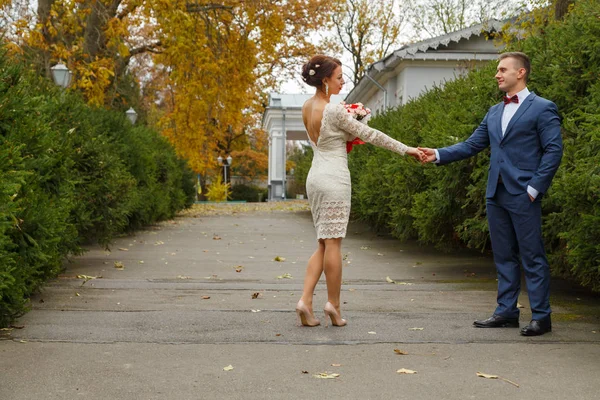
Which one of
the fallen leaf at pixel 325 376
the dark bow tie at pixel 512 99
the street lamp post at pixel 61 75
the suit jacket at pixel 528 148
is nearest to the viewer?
the fallen leaf at pixel 325 376

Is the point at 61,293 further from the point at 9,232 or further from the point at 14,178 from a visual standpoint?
the point at 14,178

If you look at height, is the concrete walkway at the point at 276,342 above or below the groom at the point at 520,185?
below

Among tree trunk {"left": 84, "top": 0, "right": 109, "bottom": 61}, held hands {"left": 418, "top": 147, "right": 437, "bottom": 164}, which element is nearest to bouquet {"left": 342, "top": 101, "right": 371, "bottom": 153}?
held hands {"left": 418, "top": 147, "right": 437, "bottom": 164}

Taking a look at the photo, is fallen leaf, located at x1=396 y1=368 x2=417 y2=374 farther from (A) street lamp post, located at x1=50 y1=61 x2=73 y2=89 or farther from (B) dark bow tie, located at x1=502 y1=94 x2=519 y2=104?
(A) street lamp post, located at x1=50 y1=61 x2=73 y2=89

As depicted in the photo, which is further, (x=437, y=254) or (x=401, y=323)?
(x=437, y=254)

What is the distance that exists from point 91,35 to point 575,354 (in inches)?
799

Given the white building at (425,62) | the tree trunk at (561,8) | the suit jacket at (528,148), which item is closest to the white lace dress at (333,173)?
the suit jacket at (528,148)

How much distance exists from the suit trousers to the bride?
3.44 ft

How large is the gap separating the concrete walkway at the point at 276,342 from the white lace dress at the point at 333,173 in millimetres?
820

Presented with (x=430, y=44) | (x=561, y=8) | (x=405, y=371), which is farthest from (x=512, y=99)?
(x=430, y=44)

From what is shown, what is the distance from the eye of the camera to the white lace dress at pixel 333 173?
6.67 m

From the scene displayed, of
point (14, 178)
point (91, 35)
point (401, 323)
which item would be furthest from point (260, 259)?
point (91, 35)

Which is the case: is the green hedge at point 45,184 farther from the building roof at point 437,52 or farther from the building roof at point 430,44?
the building roof at point 437,52

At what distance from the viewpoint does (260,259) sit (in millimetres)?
12945
